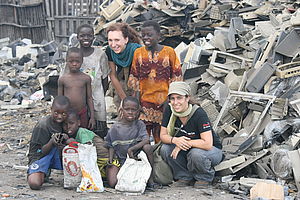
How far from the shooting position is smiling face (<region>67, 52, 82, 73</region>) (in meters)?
5.64

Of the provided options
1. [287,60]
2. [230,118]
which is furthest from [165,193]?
[287,60]

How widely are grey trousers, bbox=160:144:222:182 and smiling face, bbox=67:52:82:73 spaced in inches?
51.6

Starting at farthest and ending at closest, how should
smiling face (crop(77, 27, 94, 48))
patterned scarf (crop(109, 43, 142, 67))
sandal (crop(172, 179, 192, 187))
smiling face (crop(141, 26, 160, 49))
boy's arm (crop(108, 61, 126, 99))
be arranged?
boy's arm (crop(108, 61, 126, 99)) → patterned scarf (crop(109, 43, 142, 67)) → smiling face (crop(77, 27, 94, 48)) → smiling face (crop(141, 26, 160, 49)) → sandal (crop(172, 179, 192, 187))

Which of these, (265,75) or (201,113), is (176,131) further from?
(265,75)

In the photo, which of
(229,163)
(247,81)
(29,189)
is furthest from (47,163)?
(247,81)

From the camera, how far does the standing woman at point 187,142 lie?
17.1 ft

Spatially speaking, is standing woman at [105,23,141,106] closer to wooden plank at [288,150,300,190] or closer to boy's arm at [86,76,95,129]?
boy's arm at [86,76,95,129]

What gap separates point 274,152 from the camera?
18.7 feet

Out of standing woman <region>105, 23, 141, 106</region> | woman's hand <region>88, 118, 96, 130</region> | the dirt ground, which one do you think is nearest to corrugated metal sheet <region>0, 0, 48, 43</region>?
the dirt ground

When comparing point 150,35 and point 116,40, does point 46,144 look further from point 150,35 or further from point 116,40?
point 150,35

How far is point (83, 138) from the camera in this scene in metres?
5.23

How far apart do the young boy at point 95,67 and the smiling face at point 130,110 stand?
80cm

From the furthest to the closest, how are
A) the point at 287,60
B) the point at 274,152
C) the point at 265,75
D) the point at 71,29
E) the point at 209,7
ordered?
the point at 71,29
the point at 209,7
the point at 287,60
the point at 265,75
the point at 274,152

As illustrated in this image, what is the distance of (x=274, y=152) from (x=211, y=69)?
8.84 ft
